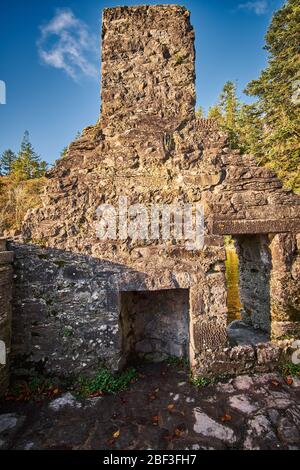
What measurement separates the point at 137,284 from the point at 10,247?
7.18ft

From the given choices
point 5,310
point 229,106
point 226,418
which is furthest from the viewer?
point 229,106

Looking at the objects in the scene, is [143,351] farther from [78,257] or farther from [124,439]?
[78,257]

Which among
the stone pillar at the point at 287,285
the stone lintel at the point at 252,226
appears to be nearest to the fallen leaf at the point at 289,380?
the stone pillar at the point at 287,285

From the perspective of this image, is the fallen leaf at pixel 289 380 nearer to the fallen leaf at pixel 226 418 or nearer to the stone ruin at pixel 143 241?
the stone ruin at pixel 143 241

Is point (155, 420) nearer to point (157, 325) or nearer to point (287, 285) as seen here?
point (157, 325)

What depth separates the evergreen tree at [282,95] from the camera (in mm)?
7855

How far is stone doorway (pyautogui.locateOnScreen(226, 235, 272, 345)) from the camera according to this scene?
465 centimetres

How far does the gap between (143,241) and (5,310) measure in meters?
2.41

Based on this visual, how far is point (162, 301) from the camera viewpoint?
192 inches

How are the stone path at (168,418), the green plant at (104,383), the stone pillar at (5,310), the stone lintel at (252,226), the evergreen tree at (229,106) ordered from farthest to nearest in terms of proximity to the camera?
the evergreen tree at (229,106)
the stone lintel at (252,226)
the green plant at (104,383)
the stone pillar at (5,310)
the stone path at (168,418)

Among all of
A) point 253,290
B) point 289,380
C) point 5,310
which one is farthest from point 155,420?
point 253,290

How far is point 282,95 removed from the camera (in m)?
11.9

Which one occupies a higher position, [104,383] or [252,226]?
[252,226]

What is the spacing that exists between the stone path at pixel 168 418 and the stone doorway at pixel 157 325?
73cm
